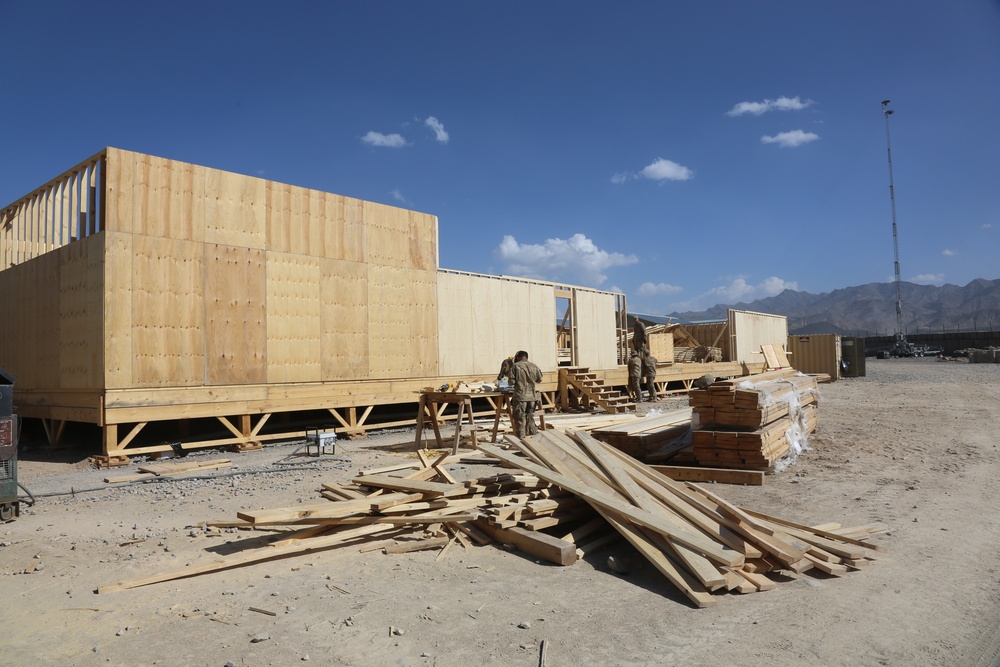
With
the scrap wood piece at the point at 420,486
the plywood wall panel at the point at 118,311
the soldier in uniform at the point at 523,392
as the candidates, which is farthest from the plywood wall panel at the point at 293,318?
the scrap wood piece at the point at 420,486

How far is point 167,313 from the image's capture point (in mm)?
11992

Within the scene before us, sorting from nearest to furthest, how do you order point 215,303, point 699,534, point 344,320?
point 699,534
point 215,303
point 344,320

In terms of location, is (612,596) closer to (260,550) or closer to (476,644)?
(476,644)

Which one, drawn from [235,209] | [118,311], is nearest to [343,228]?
[235,209]

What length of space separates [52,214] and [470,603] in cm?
1498

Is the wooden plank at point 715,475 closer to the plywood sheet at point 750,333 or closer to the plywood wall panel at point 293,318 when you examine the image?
the plywood wall panel at point 293,318

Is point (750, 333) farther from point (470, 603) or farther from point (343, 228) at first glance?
point (470, 603)

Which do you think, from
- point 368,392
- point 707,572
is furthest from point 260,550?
point 368,392

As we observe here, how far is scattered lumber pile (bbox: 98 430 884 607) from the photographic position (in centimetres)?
518

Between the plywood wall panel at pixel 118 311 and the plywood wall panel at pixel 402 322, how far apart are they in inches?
209

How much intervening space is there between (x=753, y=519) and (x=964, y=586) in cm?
163

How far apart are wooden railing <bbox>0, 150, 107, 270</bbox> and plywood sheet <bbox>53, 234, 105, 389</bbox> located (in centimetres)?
43

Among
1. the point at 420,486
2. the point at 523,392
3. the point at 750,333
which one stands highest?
the point at 750,333

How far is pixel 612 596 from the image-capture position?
4902 mm
